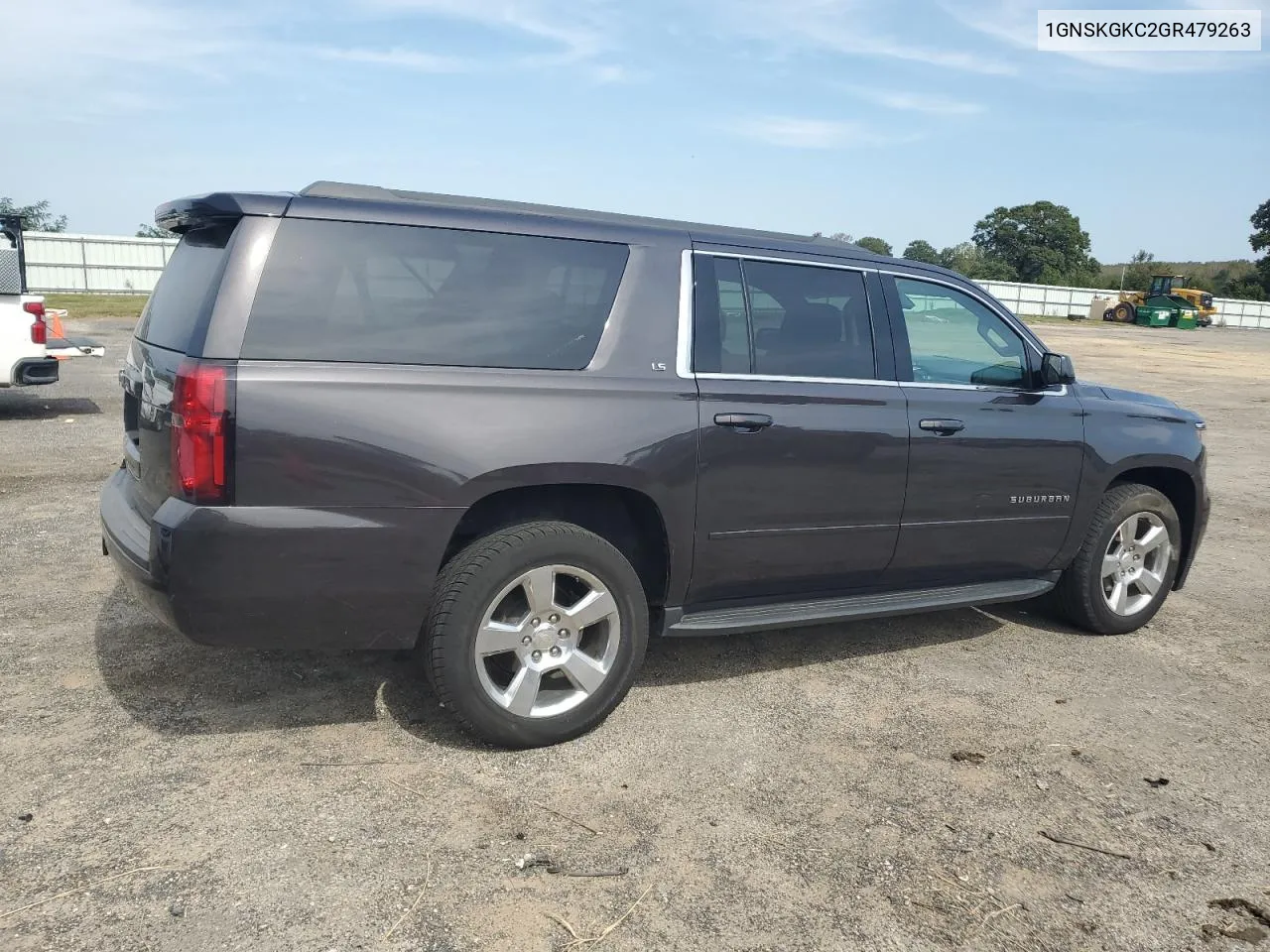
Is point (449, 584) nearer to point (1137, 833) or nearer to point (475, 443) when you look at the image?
point (475, 443)

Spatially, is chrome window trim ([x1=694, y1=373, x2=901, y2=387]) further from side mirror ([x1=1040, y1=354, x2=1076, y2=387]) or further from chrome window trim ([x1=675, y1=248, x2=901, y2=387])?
side mirror ([x1=1040, y1=354, x2=1076, y2=387])

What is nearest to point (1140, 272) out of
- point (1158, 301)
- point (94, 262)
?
point (1158, 301)

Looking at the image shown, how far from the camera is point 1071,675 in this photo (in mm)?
4578

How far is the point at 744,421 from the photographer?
151 inches

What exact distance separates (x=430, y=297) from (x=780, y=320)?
1.44 metres

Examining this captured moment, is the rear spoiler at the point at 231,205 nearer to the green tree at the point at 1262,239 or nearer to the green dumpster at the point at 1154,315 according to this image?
the green dumpster at the point at 1154,315

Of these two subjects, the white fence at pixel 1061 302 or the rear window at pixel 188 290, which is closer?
the rear window at pixel 188 290

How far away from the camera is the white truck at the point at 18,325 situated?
987 cm

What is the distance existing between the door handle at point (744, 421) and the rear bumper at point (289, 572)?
1.07m

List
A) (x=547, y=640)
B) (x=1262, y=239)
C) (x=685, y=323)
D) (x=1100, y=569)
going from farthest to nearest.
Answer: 1. (x=1262, y=239)
2. (x=1100, y=569)
3. (x=685, y=323)
4. (x=547, y=640)

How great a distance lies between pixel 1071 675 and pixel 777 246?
7.62 ft

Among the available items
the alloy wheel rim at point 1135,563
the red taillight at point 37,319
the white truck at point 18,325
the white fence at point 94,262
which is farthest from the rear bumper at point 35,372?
the white fence at point 94,262

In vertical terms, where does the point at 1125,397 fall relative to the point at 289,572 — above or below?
above

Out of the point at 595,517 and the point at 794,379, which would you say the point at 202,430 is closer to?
the point at 595,517
